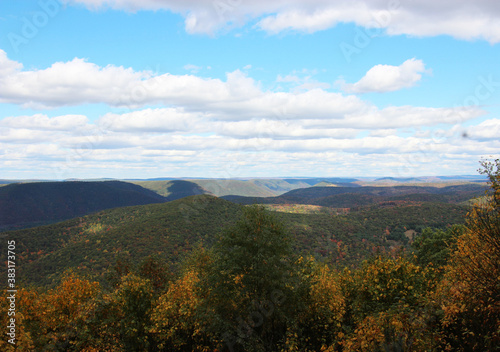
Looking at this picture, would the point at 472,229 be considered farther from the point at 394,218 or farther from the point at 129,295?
the point at 394,218

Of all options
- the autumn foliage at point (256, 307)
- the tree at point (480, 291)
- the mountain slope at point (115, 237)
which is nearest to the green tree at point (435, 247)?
the autumn foliage at point (256, 307)

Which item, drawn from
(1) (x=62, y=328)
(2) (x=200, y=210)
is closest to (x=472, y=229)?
(1) (x=62, y=328)

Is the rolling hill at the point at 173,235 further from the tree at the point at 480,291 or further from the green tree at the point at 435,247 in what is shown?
the tree at the point at 480,291

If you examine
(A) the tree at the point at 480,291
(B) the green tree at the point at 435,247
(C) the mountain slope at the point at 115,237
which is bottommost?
(C) the mountain slope at the point at 115,237

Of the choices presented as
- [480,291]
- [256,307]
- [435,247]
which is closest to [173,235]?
[435,247]

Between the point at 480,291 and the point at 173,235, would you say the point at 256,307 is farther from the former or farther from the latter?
the point at 173,235

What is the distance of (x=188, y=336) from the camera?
2505 centimetres

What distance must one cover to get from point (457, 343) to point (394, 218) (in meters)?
121

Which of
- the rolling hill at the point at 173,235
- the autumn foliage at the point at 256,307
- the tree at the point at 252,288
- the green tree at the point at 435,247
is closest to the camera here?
the autumn foliage at the point at 256,307

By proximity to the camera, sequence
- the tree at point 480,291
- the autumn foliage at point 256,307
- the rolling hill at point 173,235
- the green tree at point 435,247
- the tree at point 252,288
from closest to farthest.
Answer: the tree at point 480,291
the autumn foliage at point 256,307
the tree at point 252,288
the green tree at point 435,247
the rolling hill at point 173,235

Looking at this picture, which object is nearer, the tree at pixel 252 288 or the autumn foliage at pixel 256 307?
the autumn foliage at pixel 256 307

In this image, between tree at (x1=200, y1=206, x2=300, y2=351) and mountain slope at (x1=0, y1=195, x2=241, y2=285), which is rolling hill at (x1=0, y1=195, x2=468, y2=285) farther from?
tree at (x1=200, y1=206, x2=300, y2=351)

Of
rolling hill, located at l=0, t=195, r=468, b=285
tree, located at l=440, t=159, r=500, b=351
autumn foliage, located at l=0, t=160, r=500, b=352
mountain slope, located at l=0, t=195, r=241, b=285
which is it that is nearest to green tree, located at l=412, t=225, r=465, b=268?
autumn foliage, located at l=0, t=160, r=500, b=352

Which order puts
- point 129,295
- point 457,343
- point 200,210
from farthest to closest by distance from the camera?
point 200,210
point 129,295
point 457,343
